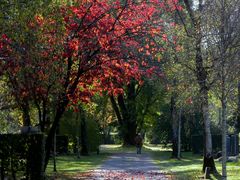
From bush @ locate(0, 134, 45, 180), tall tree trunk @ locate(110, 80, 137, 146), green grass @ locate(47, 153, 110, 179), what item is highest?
tall tree trunk @ locate(110, 80, 137, 146)

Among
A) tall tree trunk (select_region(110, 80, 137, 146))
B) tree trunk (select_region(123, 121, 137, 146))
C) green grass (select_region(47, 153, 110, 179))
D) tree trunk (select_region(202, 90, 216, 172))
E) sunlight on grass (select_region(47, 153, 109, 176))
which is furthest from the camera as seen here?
tree trunk (select_region(123, 121, 137, 146))

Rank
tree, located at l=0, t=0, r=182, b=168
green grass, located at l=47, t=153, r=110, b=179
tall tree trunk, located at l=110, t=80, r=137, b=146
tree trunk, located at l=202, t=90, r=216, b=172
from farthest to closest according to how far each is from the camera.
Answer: tall tree trunk, located at l=110, t=80, r=137, b=146, green grass, located at l=47, t=153, r=110, b=179, tree trunk, located at l=202, t=90, r=216, b=172, tree, located at l=0, t=0, r=182, b=168

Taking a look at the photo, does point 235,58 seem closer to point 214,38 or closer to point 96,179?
point 214,38

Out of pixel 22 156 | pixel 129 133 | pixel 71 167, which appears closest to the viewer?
pixel 22 156

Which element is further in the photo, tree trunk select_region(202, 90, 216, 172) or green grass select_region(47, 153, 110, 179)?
green grass select_region(47, 153, 110, 179)

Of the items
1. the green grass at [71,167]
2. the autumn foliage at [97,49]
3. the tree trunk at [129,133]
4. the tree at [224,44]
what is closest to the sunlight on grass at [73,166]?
the green grass at [71,167]

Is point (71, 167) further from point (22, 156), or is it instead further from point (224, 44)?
point (224, 44)

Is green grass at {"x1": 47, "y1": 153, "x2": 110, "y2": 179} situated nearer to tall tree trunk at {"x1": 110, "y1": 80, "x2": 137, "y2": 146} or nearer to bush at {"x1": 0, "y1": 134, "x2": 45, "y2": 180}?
bush at {"x1": 0, "y1": 134, "x2": 45, "y2": 180}

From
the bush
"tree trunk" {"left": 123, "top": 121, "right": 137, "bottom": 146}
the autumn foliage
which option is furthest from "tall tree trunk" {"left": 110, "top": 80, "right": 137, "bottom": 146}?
the bush

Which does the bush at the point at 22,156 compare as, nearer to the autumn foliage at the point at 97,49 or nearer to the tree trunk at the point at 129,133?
the autumn foliage at the point at 97,49

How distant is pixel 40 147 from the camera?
1645 cm

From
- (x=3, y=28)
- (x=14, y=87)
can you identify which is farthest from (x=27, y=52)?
(x=14, y=87)

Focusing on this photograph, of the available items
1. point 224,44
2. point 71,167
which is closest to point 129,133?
point 71,167

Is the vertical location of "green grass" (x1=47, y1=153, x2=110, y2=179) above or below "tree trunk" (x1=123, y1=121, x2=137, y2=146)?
below
